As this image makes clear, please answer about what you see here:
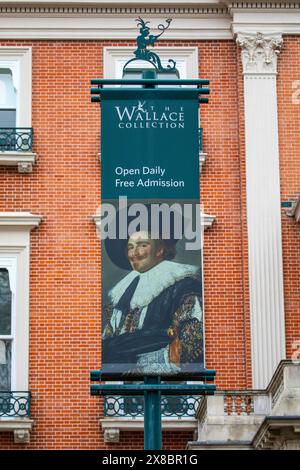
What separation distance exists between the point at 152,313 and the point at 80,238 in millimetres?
9565

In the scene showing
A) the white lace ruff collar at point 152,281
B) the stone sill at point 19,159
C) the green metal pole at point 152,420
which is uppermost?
the stone sill at point 19,159

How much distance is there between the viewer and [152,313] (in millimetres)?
17656

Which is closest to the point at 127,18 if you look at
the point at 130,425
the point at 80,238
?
the point at 80,238

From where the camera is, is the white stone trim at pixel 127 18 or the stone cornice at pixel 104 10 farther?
the stone cornice at pixel 104 10

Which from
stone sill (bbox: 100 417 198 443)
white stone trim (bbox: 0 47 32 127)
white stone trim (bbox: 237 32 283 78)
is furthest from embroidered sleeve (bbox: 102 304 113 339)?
white stone trim (bbox: 237 32 283 78)

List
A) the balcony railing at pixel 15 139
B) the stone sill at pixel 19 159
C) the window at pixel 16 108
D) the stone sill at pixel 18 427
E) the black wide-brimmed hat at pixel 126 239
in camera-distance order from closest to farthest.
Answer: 1. the black wide-brimmed hat at pixel 126 239
2. the stone sill at pixel 18 427
3. the stone sill at pixel 19 159
4. the window at pixel 16 108
5. the balcony railing at pixel 15 139

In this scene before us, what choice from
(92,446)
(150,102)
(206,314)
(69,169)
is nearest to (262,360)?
(206,314)

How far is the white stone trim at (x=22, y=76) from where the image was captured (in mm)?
27703

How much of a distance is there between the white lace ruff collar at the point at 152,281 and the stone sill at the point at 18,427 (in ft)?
27.7

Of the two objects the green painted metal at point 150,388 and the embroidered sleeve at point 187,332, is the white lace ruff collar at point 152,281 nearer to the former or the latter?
the embroidered sleeve at point 187,332

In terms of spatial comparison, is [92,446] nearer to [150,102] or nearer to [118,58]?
[118,58]

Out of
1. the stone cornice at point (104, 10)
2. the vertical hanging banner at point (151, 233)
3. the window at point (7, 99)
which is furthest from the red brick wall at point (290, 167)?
the vertical hanging banner at point (151, 233)

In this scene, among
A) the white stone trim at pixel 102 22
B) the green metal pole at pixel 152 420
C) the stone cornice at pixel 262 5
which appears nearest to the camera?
the green metal pole at pixel 152 420

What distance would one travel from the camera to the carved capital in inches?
1097
